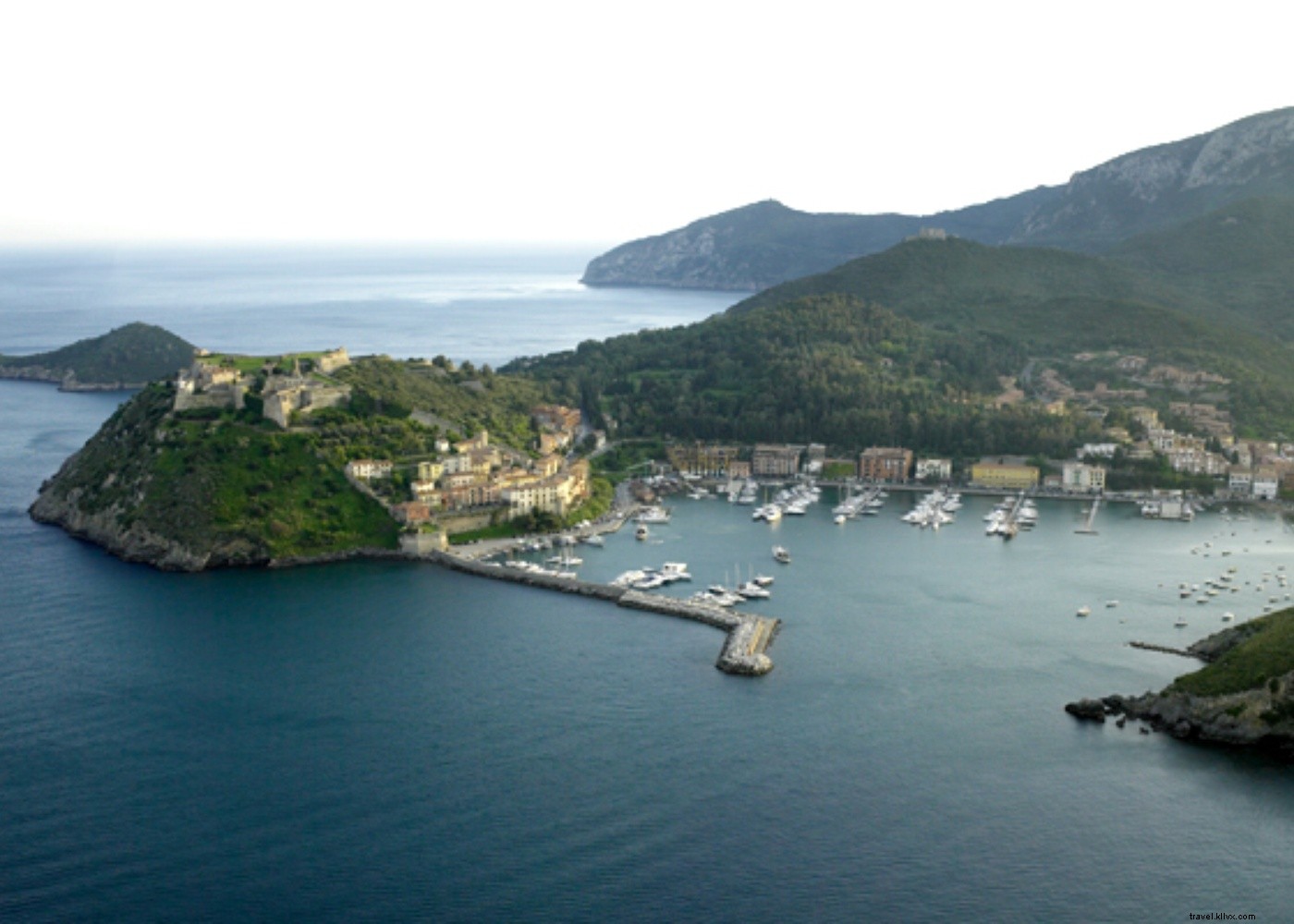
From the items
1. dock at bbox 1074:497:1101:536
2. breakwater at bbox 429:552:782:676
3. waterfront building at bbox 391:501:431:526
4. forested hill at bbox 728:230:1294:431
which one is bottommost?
breakwater at bbox 429:552:782:676

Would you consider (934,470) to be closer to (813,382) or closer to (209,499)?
(813,382)

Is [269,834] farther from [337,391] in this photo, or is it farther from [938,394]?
[938,394]

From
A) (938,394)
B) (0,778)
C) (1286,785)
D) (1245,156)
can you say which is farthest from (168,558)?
(1245,156)

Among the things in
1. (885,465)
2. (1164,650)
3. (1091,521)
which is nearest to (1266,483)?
(1091,521)

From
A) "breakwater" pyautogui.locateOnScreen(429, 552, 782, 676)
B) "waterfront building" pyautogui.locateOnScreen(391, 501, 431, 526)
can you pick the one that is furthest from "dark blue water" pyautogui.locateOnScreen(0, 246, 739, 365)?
"breakwater" pyautogui.locateOnScreen(429, 552, 782, 676)

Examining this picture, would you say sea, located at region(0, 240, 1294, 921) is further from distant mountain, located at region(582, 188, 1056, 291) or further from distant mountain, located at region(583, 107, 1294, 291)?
distant mountain, located at region(582, 188, 1056, 291)

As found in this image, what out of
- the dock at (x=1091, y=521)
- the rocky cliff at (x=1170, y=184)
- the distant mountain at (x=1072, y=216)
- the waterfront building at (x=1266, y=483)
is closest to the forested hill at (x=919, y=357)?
the dock at (x=1091, y=521)

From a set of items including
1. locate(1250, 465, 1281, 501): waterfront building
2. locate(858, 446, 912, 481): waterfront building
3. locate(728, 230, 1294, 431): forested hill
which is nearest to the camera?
locate(1250, 465, 1281, 501): waterfront building

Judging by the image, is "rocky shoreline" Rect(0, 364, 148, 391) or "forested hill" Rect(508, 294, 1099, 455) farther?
"rocky shoreline" Rect(0, 364, 148, 391)
